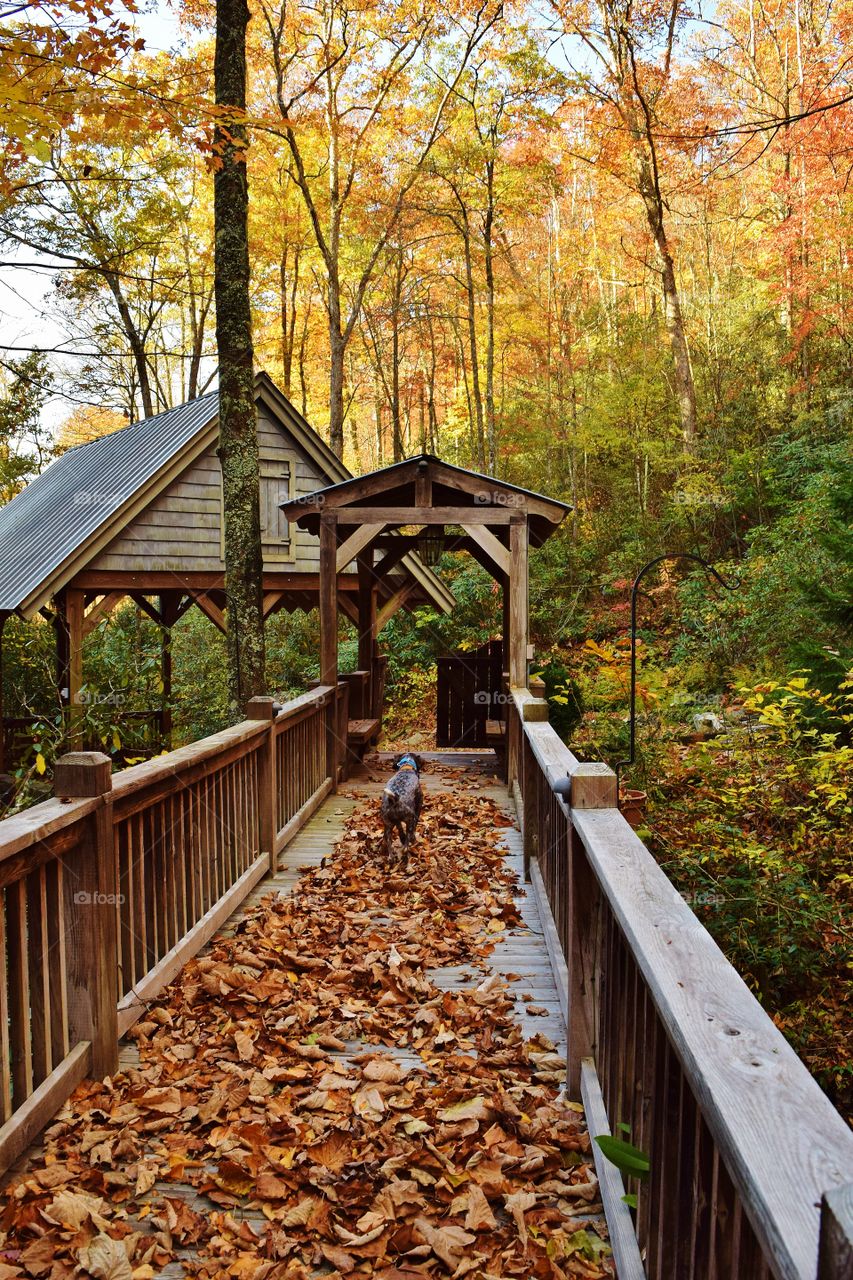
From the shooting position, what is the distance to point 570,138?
74.1ft

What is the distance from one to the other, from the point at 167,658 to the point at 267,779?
9552mm

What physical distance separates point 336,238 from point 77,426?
22.5m

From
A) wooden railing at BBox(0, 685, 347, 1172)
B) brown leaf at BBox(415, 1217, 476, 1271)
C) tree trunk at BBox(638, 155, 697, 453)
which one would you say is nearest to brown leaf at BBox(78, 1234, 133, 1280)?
wooden railing at BBox(0, 685, 347, 1172)

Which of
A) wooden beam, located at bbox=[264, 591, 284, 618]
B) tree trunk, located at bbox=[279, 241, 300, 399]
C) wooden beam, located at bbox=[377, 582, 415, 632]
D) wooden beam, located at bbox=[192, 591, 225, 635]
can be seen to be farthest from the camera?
tree trunk, located at bbox=[279, 241, 300, 399]

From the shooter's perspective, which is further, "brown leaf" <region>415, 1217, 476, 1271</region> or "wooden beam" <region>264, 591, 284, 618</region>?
"wooden beam" <region>264, 591, 284, 618</region>

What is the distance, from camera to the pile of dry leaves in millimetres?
2535

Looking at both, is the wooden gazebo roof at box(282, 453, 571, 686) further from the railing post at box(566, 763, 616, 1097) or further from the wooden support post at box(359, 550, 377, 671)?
the railing post at box(566, 763, 616, 1097)

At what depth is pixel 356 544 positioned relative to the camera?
33.0 ft

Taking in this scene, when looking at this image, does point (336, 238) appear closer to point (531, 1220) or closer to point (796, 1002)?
point (796, 1002)

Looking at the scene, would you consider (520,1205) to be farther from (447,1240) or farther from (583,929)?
(583,929)

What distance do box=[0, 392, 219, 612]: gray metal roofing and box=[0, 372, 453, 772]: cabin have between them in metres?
0.04

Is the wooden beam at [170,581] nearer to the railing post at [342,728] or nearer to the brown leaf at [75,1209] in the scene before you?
the railing post at [342,728]

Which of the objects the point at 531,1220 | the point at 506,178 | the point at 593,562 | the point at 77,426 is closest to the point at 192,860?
the point at 531,1220

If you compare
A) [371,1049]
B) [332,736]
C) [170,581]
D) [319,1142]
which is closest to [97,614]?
[170,581]
